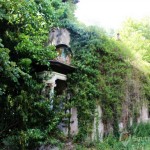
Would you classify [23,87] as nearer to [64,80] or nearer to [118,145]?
[64,80]

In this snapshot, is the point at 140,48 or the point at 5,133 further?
the point at 140,48

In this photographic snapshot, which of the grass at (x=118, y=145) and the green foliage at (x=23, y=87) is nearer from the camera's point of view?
the green foliage at (x=23, y=87)

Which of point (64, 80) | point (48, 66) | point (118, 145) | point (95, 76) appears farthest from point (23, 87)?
point (118, 145)

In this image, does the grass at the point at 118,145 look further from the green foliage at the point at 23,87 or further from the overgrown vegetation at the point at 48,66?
the green foliage at the point at 23,87

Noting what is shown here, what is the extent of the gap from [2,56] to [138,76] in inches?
367

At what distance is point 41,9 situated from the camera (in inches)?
401

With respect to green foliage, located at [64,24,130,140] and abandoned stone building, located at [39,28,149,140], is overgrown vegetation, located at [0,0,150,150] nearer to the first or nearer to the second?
green foliage, located at [64,24,130,140]

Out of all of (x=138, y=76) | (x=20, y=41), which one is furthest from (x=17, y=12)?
(x=138, y=76)

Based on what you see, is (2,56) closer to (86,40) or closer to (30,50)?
(30,50)

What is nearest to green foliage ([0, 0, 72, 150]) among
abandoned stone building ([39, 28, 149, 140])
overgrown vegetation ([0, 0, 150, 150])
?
overgrown vegetation ([0, 0, 150, 150])

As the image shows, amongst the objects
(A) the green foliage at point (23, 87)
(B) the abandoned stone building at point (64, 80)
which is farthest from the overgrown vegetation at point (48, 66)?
(B) the abandoned stone building at point (64, 80)

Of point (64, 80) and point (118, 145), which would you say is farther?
point (64, 80)

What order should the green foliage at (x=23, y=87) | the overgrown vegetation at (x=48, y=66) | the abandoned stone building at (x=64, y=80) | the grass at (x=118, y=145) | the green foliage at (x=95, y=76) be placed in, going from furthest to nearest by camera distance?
the green foliage at (x=95, y=76)
the abandoned stone building at (x=64, y=80)
the grass at (x=118, y=145)
the overgrown vegetation at (x=48, y=66)
the green foliage at (x=23, y=87)

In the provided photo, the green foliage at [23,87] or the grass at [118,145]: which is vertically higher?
the green foliage at [23,87]
